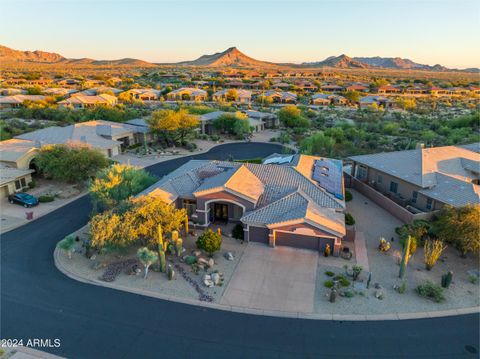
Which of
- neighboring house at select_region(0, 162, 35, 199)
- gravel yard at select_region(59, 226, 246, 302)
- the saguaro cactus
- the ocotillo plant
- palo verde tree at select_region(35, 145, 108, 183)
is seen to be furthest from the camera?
palo verde tree at select_region(35, 145, 108, 183)

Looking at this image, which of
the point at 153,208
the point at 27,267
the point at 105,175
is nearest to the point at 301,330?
the point at 153,208

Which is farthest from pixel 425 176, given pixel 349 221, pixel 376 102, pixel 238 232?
pixel 376 102

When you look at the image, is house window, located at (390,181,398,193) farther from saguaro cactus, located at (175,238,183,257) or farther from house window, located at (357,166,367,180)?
saguaro cactus, located at (175,238,183,257)

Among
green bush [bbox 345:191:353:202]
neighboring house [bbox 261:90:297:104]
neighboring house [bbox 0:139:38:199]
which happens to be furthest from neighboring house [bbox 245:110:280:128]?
neighboring house [bbox 0:139:38:199]

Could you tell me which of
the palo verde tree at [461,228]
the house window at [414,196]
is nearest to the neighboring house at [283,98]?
the house window at [414,196]

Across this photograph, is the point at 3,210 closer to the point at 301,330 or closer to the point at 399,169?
the point at 301,330

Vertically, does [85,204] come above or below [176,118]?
below

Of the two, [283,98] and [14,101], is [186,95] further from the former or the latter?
[14,101]
